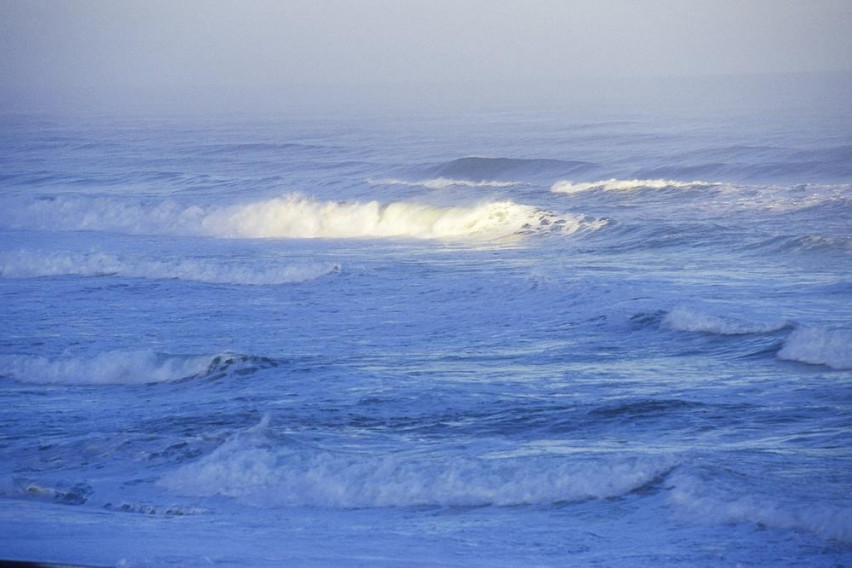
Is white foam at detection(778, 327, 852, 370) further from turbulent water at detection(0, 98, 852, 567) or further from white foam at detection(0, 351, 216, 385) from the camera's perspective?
white foam at detection(0, 351, 216, 385)

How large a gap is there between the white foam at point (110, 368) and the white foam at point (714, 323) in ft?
14.3

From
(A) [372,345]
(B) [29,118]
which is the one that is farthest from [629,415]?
(B) [29,118]

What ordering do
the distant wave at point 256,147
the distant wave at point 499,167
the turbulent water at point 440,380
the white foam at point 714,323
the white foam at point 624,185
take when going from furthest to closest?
the distant wave at point 256,147, the distant wave at point 499,167, the white foam at point 624,185, the white foam at point 714,323, the turbulent water at point 440,380

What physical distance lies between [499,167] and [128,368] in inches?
678

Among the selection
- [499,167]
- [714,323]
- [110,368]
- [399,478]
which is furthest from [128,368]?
[499,167]

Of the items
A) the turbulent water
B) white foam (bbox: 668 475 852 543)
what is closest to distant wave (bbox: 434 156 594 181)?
the turbulent water

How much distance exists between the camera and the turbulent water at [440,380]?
5.05 metres

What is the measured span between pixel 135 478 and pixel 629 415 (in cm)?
332

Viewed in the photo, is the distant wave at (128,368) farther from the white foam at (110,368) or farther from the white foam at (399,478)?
the white foam at (399,478)

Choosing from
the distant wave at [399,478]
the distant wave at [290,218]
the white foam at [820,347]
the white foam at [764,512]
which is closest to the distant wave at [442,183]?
the distant wave at [290,218]

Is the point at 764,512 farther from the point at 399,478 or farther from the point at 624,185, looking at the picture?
the point at 624,185

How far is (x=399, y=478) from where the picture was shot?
5.89 meters

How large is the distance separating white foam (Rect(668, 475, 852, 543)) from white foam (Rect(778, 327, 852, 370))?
3.36m

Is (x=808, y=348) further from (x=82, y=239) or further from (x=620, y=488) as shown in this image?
(x=82, y=239)
